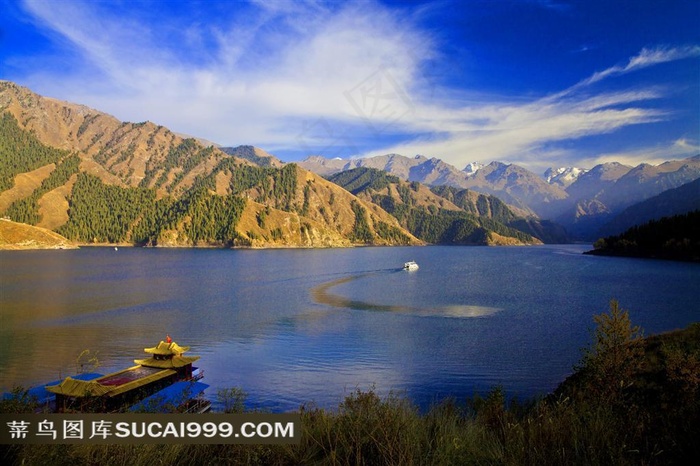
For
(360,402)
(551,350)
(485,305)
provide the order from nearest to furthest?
(360,402), (551,350), (485,305)

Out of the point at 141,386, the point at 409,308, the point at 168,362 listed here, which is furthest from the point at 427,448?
the point at 409,308

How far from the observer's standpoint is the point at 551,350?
4291 centimetres

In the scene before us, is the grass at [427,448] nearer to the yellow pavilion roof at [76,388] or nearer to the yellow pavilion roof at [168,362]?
the yellow pavilion roof at [76,388]

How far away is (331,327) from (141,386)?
94.9 feet

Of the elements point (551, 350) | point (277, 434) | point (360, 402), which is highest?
point (277, 434)

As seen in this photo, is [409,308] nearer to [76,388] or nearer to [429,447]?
[76,388]

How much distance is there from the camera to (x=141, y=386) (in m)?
27.6

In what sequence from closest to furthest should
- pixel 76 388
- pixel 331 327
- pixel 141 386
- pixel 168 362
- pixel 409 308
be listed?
pixel 76 388, pixel 141 386, pixel 168 362, pixel 331 327, pixel 409 308

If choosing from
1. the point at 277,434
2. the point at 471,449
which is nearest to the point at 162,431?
the point at 277,434

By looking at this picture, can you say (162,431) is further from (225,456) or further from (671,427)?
(671,427)

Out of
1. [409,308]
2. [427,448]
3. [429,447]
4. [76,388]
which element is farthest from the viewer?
[409,308]

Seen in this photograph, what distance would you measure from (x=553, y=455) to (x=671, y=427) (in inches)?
116

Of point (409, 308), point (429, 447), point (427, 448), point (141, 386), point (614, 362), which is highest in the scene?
point (429, 447)

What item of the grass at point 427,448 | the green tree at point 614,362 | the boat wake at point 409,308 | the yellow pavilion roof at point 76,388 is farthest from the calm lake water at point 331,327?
the grass at point 427,448
